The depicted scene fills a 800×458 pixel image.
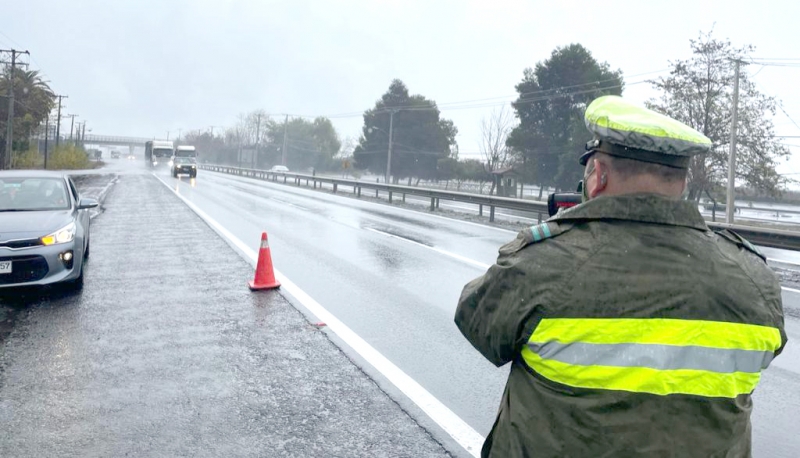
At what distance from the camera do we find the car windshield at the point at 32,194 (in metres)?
8.93

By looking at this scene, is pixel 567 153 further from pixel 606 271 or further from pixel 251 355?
pixel 606 271

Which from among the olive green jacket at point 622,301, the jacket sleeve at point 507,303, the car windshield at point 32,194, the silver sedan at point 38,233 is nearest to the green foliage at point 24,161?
the car windshield at point 32,194

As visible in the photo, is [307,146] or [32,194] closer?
[32,194]

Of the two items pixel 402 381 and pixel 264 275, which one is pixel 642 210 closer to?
pixel 402 381

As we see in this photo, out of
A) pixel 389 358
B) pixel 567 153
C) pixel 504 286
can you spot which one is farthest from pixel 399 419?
pixel 567 153

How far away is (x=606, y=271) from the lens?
171 centimetres

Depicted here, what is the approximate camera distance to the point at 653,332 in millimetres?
1662

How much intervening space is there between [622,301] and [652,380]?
0.21m

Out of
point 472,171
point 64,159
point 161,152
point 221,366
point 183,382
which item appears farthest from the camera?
point 161,152

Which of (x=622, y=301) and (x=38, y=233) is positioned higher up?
(x=622, y=301)

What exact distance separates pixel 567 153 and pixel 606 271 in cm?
5179

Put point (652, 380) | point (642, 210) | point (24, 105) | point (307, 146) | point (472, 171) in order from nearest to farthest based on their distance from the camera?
point (652, 380), point (642, 210), point (24, 105), point (472, 171), point (307, 146)

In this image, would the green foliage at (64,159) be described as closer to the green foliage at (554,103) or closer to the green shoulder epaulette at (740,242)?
the green foliage at (554,103)

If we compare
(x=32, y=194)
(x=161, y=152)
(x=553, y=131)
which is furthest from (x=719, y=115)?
(x=161, y=152)
